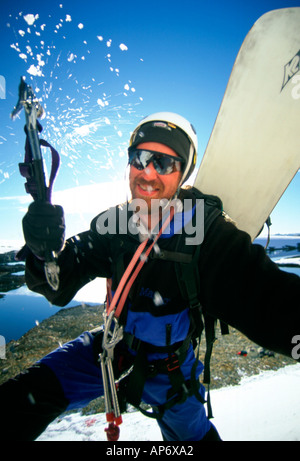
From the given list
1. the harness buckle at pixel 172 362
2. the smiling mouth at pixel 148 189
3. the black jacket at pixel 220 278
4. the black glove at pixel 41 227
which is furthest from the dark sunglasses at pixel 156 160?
the harness buckle at pixel 172 362

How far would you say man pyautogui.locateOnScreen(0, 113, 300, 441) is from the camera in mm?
1257

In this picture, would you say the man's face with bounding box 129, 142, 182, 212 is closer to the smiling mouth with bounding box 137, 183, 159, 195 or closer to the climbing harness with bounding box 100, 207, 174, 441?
the smiling mouth with bounding box 137, 183, 159, 195

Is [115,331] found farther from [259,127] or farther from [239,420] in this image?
[259,127]

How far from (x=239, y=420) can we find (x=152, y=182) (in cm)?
321

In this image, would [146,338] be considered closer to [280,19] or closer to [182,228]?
[182,228]

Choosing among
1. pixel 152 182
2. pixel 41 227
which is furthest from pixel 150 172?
pixel 41 227

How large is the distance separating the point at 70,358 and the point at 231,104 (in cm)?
337

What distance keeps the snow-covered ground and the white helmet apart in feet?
9.93

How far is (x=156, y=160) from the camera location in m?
1.81

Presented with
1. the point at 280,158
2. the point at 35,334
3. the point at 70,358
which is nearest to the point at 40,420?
the point at 70,358

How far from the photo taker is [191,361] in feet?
6.18

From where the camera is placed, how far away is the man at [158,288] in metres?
1.26

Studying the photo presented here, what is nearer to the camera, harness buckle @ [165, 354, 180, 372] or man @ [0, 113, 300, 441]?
man @ [0, 113, 300, 441]

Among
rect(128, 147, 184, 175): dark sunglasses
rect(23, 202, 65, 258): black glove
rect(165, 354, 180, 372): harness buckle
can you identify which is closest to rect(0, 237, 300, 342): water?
rect(165, 354, 180, 372): harness buckle
